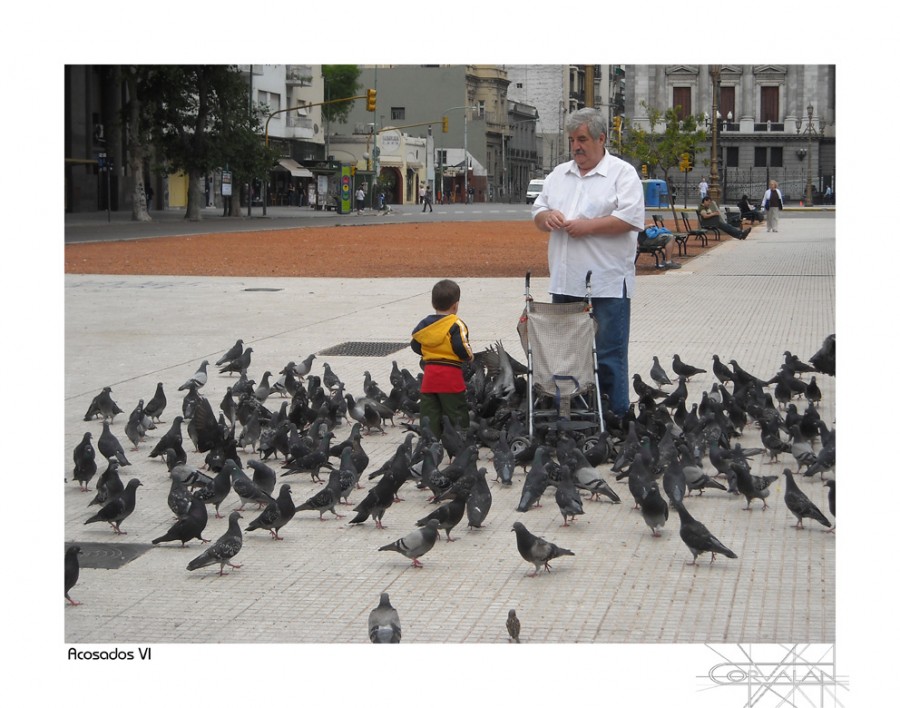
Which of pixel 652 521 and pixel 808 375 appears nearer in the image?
pixel 652 521

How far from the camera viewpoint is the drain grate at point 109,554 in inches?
225

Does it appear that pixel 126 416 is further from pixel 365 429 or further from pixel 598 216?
pixel 598 216

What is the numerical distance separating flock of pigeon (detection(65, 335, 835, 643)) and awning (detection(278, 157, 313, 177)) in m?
77.6

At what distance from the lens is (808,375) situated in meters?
11.0

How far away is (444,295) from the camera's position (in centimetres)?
785

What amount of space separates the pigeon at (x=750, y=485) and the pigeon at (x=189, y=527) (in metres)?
2.75

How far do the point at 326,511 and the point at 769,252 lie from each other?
2385 cm

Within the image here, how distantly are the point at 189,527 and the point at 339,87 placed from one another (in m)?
105

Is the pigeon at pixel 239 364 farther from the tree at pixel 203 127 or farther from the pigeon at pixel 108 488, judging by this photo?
the tree at pixel 203 127

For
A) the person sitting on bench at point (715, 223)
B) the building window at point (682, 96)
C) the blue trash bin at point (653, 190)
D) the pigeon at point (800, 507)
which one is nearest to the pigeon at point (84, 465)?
the pigeon at point (800, 507)

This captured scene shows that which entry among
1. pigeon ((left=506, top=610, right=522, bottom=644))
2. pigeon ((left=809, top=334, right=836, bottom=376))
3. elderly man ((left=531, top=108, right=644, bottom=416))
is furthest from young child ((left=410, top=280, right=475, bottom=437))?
pigeon ((left=809, top=334, right=836, bottom=376))

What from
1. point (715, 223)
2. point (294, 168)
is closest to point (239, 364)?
point (715, 223)

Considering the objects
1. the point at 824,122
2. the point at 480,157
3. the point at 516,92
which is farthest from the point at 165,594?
the point at 516,92

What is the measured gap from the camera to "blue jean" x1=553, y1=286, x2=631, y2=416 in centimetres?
807
